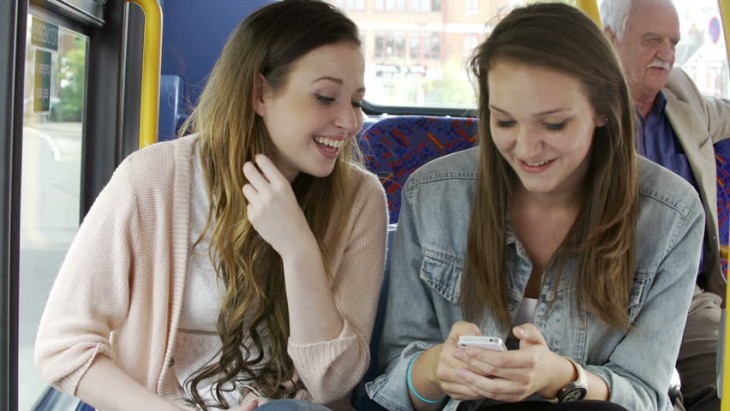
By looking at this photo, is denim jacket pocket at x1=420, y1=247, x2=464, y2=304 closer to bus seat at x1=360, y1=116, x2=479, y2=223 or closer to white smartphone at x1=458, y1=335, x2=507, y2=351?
white smartphone at x1=458, y1=335, x2=507, y2=351

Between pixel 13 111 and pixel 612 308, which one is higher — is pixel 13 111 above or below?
above

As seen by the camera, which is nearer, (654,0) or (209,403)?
(209,403)

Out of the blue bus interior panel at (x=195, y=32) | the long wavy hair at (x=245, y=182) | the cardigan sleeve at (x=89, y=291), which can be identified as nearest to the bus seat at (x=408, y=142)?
the long wavy hair at (x=245, y=182)

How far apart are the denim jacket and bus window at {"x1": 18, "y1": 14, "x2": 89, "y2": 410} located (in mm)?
1264

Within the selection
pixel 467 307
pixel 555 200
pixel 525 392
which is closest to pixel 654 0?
pixel 555 200

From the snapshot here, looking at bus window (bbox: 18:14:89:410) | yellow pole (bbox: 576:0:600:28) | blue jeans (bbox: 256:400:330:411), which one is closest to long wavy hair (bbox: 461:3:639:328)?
blue jeans (bbox: 256:400:330:411)

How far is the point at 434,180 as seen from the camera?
1854 millimetres

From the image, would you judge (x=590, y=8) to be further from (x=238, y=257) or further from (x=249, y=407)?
(x=249, y=407)

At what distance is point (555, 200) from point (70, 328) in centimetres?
95

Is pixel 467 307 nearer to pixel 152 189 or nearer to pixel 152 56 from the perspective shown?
pixel 152 189

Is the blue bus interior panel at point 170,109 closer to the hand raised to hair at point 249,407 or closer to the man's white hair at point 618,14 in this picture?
the man's white hair at point 618,14

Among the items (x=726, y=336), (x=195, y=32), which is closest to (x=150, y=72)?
(x=726, y=336)

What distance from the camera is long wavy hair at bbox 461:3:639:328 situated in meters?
1.65

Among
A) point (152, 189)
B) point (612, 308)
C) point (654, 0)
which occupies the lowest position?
point (612, 308)
